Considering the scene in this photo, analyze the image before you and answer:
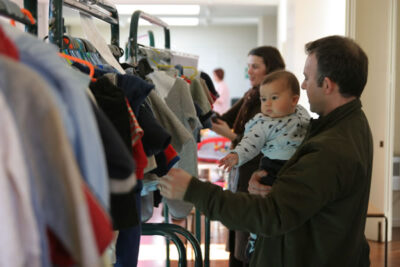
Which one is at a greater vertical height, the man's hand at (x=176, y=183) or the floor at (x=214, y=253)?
the man's hand at (x=176, y=183)

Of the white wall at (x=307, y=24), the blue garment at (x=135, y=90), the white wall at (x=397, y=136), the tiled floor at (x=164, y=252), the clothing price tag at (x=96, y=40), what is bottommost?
the tiled floor at (x=164, y=252)

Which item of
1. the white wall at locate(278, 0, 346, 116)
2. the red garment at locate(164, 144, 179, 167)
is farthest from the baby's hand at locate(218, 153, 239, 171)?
the white wall at locate(278, 0, 346, 116)

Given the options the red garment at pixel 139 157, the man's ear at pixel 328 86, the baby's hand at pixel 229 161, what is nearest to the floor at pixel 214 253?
the baby's hand at pixel 229 161

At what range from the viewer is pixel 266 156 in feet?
6.76

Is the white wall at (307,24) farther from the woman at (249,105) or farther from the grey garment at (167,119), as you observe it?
the grey garment at (167,119)

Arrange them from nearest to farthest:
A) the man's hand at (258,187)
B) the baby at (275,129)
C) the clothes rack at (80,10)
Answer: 1. the clothes rack at (80,10)
2. the man's hand at (258,187)
3. the baby at (275,129)

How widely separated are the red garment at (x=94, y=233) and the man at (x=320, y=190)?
0.62m

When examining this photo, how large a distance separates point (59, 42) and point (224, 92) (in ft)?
27.6

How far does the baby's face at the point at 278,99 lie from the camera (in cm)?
202

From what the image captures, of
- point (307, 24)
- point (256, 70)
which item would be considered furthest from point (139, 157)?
point (307, 24)

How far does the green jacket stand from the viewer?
1345 mm

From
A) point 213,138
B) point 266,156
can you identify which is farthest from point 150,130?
point 213,138

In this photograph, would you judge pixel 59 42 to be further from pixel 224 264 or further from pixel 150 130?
pixel 224 264

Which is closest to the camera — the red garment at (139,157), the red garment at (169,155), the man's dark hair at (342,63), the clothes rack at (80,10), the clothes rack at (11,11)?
the clothes rack at (11,11)
